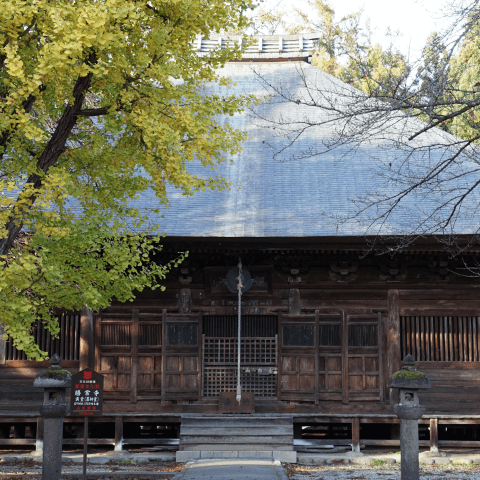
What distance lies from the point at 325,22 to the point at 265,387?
76.5 feet

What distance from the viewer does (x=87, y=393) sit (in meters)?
8.59

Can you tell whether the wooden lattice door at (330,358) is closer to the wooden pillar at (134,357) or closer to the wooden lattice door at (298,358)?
the wooden lattice door at (298,358)

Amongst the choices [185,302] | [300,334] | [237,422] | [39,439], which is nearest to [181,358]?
[185,302]

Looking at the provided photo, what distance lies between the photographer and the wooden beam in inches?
461

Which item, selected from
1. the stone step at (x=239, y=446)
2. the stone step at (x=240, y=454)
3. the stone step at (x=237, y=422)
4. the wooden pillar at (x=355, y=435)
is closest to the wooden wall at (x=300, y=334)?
the wooden pillar at (x=355, y=435)

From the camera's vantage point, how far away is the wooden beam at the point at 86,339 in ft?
38.4

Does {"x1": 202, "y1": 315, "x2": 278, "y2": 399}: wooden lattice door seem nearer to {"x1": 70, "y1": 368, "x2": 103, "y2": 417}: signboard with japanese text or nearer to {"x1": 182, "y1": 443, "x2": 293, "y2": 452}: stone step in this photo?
{"x1": 182, "y1": 443, "x2": 293, "y2": 452}: stone step

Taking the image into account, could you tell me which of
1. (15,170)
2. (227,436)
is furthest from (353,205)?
(15,170)

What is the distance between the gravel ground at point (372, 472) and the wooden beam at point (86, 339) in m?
4.42

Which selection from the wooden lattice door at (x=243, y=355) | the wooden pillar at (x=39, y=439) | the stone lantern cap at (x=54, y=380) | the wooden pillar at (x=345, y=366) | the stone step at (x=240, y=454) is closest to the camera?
the stone lantern cap at (x=54, y=380)

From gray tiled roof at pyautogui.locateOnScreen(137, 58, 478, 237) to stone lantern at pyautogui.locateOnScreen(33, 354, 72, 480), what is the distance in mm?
3626

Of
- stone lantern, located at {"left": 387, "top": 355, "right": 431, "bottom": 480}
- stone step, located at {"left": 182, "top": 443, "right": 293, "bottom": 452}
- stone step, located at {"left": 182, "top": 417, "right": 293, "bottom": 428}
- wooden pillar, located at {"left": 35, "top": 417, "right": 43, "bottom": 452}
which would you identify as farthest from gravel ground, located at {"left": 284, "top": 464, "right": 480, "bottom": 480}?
wooden pillar, located at {"left": 35, "top": 417, "right": 43, "bottom": 452}

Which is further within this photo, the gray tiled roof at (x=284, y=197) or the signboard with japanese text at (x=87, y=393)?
the gray tiled roof at (x=284, y=197)

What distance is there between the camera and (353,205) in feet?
40.2
